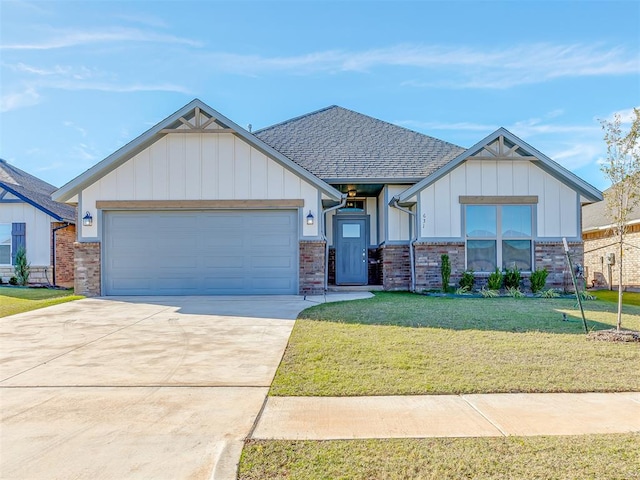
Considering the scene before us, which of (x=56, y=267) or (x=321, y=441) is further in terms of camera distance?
(x=56, y=267)

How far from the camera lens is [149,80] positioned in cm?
1318

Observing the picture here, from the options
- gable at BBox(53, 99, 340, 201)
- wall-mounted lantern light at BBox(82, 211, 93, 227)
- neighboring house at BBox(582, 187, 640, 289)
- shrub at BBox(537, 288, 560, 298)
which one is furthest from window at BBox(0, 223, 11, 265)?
neighboring house at BBox(582, 187, 640, 289)

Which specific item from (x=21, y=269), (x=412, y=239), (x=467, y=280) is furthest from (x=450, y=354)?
(x=21, y=269)

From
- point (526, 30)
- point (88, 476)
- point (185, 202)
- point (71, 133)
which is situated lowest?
point (88, 476)

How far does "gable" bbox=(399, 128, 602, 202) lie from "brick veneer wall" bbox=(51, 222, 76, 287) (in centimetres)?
1308

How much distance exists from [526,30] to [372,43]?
458cm

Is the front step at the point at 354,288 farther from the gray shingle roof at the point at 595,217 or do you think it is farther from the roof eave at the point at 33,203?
the roof eave at the point at 33,203

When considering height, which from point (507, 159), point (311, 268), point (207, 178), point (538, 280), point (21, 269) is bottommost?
point (538, 280)

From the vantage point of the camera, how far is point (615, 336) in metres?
6.02

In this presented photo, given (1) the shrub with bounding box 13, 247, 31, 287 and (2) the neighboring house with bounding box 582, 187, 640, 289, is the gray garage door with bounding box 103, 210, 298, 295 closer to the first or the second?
(1) the shrub with bounding box 13, 247, 31, 287

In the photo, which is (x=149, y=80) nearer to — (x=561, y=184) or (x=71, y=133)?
(x=71, y=133)

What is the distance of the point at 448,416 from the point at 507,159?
1027cm

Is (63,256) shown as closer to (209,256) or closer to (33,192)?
(33,192)

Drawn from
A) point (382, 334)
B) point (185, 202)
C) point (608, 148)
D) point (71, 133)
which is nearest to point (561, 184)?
point (608, 148)
